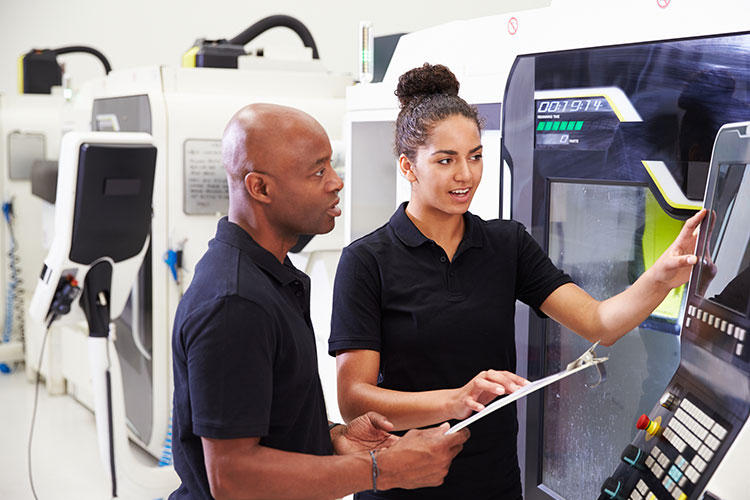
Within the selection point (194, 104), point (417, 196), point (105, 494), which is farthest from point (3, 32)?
point (417, 196)

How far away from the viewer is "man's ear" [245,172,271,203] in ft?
3.94

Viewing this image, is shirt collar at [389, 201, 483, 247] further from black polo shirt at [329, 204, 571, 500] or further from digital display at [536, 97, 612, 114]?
digital display at [536, 97, 612, 114]

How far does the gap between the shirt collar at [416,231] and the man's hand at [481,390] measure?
0.29 m

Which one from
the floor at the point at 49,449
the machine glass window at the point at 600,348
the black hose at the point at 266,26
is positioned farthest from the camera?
the black hose at the point at 266,26

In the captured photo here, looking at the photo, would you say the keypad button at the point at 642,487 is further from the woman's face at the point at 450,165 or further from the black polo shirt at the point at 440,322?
the woman's face at the point at 450,165

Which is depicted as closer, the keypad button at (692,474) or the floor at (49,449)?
the keypad button at (692,474)

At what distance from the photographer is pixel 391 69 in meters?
2.17

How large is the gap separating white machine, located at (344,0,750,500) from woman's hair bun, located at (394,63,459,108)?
19cm

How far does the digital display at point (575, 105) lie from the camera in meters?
1.52

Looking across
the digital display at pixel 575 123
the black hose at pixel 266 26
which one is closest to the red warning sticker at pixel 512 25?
the digital display at pixel 575 123

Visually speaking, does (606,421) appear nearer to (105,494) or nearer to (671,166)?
(671,166)

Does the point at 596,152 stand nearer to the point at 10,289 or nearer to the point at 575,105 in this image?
the point at 575,105

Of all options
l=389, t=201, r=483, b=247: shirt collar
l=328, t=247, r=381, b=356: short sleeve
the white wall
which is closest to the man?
l=328, t=247, r=381, b=356: short sleeve

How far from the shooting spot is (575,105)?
1585mm
